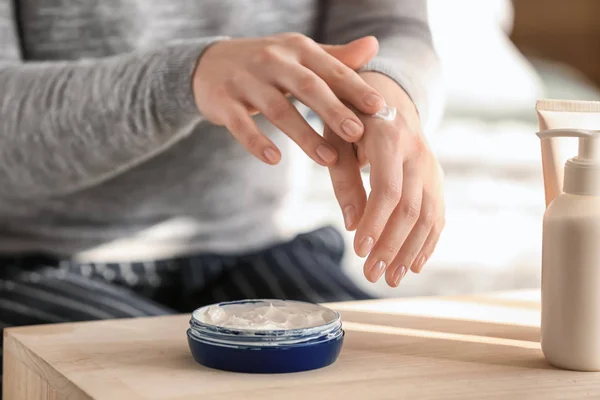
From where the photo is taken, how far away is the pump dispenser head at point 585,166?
60 cm

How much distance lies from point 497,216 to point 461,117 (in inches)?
14.0

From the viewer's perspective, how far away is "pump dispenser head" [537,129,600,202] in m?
0.60

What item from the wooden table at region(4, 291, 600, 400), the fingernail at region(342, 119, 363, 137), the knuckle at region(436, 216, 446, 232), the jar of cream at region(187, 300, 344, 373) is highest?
the fingernail at region(342, 119, 363, 137)

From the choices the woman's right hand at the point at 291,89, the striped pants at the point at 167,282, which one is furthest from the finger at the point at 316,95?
the striped pants at the point at 167,282

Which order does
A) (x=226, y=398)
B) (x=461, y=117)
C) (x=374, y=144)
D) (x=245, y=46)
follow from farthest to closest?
1. (x=461, y=117)
2. (x=245, y=46)
3. (x=374, y=144)
4. (x=226, y=398)

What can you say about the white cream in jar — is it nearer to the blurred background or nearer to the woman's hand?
the woman's hand

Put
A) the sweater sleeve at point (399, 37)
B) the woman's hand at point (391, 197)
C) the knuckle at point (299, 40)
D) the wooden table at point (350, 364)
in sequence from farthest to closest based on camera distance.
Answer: the sweater sleeve at point (399, 37) → the knuckle at point (299, 40) → the woman's hand at point (391, 197) → the wooden table at point (350, 364)

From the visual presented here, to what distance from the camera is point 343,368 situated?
2.01 feet

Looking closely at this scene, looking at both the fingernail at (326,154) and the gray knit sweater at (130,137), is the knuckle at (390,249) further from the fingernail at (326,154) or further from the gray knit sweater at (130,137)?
the gray knit sweater at (130,137)

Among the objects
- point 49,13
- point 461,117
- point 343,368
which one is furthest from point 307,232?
point 461,117

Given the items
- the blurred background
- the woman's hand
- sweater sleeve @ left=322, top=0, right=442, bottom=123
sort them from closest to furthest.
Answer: the woman's hand < sweater sleeve @ left=322, top=0, right=442, bottom=123 < the blurred background

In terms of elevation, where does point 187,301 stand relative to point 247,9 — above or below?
below

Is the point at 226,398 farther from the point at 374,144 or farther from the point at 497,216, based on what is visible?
the point at 497,216

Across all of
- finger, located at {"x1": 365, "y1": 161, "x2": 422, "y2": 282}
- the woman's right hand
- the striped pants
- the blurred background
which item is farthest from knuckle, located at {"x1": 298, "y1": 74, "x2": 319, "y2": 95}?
the blurred background
